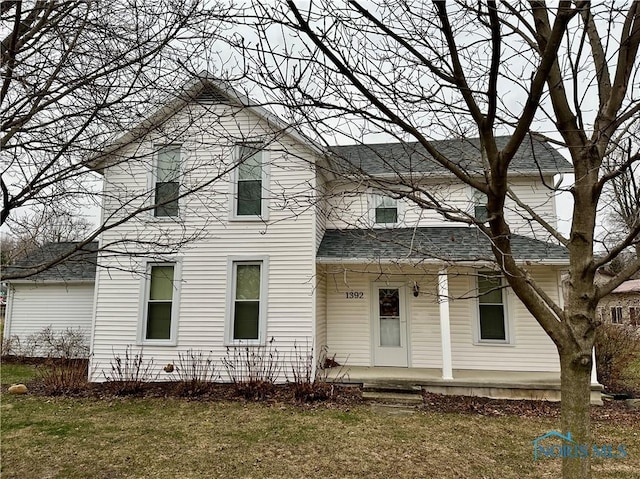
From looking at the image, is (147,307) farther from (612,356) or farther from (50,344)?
(612,356)

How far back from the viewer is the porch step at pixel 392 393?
25.8 ft

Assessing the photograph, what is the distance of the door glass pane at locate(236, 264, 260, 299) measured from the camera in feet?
30.1

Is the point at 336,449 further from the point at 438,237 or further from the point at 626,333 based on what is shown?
the point at 626,333

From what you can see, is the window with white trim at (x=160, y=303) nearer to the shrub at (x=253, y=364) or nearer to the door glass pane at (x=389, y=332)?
the shrub at (x=253, y=364)

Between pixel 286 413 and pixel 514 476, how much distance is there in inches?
149

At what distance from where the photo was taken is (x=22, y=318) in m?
13.3

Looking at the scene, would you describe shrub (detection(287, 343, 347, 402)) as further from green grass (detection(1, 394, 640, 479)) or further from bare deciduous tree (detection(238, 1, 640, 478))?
bare deciduous tree (detection(238, 1, 640, 478))

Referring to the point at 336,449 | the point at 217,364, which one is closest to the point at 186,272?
the point at 217,364

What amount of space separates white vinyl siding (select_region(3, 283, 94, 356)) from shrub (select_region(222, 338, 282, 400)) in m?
6.78

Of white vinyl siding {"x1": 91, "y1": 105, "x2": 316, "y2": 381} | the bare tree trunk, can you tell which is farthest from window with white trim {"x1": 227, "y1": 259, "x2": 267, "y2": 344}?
the bare tree trunk

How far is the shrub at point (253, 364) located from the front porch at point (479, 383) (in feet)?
4.33

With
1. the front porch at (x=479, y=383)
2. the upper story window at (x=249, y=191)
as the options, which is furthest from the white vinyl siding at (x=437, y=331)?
the upper story window at (x=249, y=191)

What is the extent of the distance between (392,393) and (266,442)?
3264mm

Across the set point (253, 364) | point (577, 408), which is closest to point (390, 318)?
point (253, 364)
